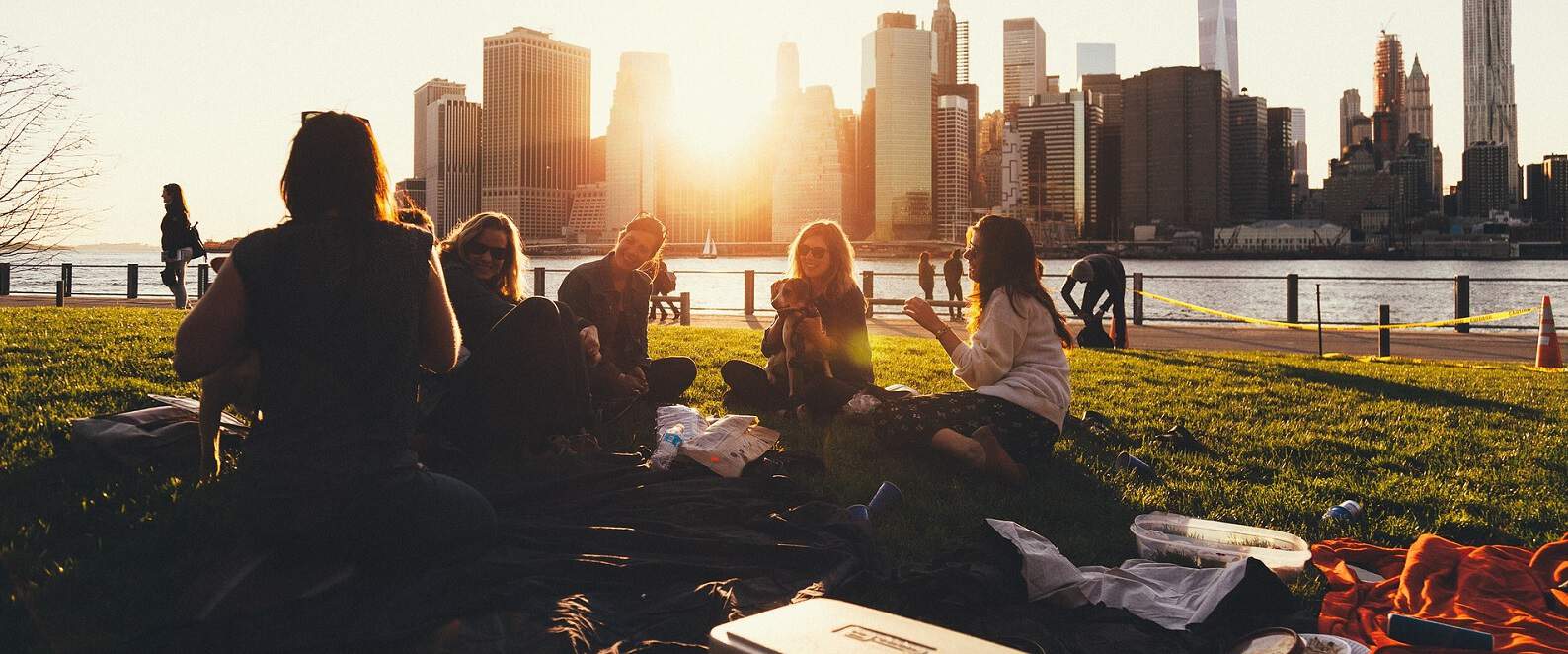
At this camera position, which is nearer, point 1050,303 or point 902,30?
point 1050,303

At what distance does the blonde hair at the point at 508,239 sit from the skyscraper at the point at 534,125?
496 ft

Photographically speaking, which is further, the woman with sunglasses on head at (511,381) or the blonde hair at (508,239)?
the blonde hair at (508,239)

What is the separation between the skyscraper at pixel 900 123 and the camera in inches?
6447

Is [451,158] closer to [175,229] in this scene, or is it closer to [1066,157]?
[1066,157]

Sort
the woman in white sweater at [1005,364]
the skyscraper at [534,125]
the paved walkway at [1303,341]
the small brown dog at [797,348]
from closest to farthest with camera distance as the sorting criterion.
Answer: the woman in white sweater at [1005,364] < the small brown dog at [797,348] < the paved walkway at [1303,341] < the skyscraper at [534,125]

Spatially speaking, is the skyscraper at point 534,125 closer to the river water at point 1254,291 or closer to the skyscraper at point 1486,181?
the river water at point 1254,291

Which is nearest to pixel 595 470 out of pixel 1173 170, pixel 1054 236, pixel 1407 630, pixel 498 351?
pixel 498 351

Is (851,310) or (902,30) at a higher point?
(902,30)

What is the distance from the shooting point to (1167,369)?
975 cm

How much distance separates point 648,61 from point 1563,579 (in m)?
197

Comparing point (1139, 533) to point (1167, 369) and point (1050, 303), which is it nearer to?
point (1050, 303)

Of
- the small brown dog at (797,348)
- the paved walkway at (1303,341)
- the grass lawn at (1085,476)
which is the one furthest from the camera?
the paved walkway at (1303,341)

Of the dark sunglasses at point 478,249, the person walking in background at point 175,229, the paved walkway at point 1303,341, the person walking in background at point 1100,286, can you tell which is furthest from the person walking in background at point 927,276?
the dark sunglasses at point 478,249

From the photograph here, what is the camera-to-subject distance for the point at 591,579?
319 centimetres
